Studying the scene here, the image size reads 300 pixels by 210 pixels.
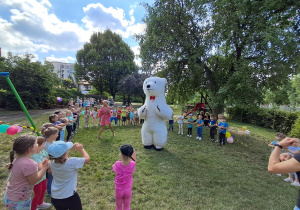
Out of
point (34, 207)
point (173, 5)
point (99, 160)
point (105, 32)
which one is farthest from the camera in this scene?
point (105, 32)

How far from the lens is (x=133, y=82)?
23.7 metres

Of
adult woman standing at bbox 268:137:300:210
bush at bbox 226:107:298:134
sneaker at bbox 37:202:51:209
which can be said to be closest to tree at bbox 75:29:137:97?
bush at bbox 226:107:298:134

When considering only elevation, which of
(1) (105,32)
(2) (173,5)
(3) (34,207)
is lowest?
(3) (34,207)

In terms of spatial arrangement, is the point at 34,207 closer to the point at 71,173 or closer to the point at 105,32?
the point at 71,173

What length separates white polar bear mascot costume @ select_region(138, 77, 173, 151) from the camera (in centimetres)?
613

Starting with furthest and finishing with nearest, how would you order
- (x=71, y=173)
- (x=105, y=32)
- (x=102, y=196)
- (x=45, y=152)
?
1. (x=105, y=32)
2. (x=102, y=196)
3. (x=45, y=152)
4. (x=71, y=173)

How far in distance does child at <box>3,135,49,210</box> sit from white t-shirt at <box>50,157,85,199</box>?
0.15m

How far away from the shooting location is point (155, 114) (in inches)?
244

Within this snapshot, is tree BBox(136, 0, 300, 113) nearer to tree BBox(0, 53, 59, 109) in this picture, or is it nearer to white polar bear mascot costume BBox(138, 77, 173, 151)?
white polar bear mascot costume BBox(138, 77, 173, 151)

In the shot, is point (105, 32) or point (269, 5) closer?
point (269, 5)

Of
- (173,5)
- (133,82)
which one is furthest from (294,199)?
(133,82)

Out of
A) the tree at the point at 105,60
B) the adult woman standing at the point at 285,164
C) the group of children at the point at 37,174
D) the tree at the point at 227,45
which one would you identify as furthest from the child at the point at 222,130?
the tree at the point at 105,60

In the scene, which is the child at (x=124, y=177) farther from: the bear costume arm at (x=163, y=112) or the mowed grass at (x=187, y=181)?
the bear costume arm at (x=163, y=112)

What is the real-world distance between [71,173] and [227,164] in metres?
4.90
